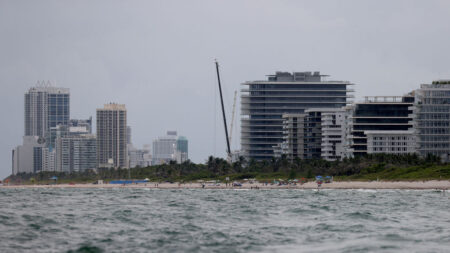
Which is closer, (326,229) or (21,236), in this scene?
(21,236)

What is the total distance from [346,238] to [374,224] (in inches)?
510

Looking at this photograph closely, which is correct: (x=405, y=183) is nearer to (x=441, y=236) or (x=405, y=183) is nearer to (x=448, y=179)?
(x=448, y=179)

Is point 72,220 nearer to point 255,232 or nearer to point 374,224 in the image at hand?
point 255,232

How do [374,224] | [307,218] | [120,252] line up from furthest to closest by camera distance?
[307,218] → [374,224] → [120,252]

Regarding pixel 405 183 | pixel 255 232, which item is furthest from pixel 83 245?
pixel 405 183

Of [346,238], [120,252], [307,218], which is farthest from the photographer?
[307,218]

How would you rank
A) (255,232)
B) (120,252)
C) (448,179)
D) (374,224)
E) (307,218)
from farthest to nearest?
(448,179) → (307,218) → (374,224) → (255,232) → (120,252)

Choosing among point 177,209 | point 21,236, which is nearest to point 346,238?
point 21,236

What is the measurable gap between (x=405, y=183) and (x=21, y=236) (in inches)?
5835

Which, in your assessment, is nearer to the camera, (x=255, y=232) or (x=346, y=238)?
(x=346, y=238)

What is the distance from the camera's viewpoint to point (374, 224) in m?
Result: 75.1

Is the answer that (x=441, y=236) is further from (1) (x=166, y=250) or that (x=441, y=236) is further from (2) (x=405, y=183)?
(2) (x=405, y=183)

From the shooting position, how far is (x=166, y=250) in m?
56.7

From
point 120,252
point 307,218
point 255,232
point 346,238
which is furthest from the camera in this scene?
point 307,218
